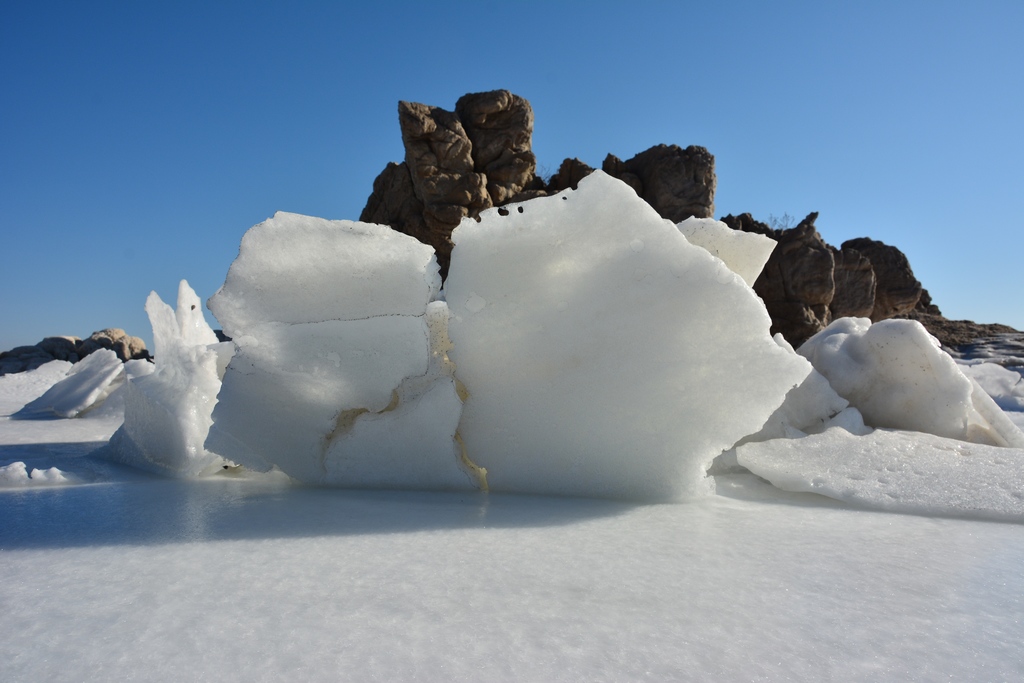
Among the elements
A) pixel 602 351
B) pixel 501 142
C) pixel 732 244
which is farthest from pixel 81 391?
pixel 501 142

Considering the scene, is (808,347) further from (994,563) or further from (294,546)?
(294,546)

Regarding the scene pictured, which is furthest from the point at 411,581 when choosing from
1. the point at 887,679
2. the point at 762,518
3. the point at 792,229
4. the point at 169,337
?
the point at 792,229

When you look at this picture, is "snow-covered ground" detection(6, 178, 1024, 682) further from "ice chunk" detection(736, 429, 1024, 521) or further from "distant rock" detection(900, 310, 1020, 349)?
"distant rock" detection(900, 310, 1020, 349)

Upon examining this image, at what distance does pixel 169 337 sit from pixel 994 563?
199 centimetres

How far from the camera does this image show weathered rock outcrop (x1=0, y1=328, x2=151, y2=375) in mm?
15391

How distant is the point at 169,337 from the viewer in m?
1.91

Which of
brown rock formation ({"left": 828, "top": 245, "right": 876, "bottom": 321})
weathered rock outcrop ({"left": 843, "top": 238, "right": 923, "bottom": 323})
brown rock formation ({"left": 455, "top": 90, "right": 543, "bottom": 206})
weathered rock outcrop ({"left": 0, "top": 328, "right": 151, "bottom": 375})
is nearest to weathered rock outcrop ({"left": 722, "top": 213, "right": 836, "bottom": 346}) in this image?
brown rock formation ({"left": 828, "top": 245, "right": 876, "bottom": 321})

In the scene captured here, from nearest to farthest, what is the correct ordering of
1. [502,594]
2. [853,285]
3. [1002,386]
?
[502,594] < [1002,386] < [853,285]

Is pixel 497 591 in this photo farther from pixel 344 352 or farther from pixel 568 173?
pixel 568 173

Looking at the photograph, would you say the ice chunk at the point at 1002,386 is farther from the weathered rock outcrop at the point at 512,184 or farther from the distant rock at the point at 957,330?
the distant rock at the point at 957,330

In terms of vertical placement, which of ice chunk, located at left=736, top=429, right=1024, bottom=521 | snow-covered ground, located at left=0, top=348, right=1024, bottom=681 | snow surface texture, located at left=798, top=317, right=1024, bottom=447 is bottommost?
snow-covered ground, located at left=0, top=348, right=1024, bottom=681

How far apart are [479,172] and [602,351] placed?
14.5 m

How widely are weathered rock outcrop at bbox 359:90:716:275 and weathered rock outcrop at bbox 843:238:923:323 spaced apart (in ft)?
27.3

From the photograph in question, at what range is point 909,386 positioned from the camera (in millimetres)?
2055
